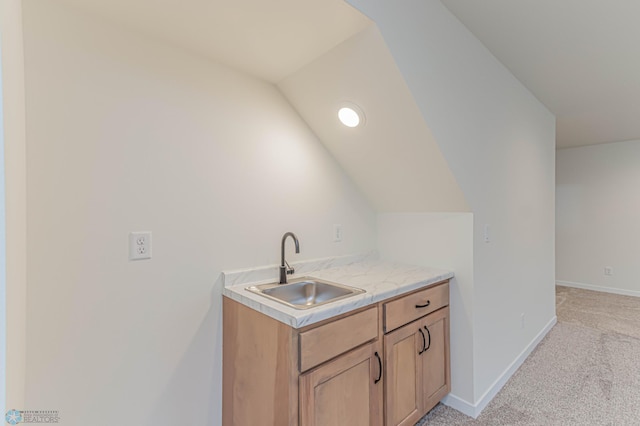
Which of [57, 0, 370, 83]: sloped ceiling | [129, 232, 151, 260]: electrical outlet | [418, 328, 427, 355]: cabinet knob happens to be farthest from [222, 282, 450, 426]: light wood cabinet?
[57, 0, 370, 83]: sloped ceiling

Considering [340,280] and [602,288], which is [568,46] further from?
[602,288]

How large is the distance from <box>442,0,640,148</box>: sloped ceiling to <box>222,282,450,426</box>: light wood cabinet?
5.47 feet

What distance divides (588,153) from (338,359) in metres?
5.73

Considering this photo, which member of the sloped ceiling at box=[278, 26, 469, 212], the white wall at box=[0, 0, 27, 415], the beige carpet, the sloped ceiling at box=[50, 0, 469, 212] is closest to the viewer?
the white wall at box=[0, 0, 27, 415]

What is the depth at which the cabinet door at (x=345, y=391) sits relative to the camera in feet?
3.93

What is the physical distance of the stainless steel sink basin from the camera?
163 centimetres

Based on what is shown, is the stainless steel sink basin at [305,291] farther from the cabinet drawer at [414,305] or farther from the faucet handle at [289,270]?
the cabinet drawer at [414,305]

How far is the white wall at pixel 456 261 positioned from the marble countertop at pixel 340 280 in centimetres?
8

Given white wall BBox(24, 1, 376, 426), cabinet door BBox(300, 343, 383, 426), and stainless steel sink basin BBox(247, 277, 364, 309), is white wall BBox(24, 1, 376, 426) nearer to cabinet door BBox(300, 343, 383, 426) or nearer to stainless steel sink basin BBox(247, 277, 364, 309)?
stainless steel sink basin BBox(247, 277, 364, 309)

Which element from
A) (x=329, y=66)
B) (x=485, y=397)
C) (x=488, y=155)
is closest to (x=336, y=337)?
(x=329, y=66)

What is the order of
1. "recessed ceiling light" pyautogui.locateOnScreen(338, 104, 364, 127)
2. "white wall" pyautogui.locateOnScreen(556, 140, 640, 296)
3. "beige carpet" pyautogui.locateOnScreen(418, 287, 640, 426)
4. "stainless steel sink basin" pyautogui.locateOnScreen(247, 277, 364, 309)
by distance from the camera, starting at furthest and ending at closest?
"white wall" pyautogui.locateOnScreen(556, 140, 640, 296) < "beige carpet" pyautogui.locateOnScreen(418, 287, 640, 426) < "recessed ceiling light" pyautogui.locateOnScreen(338, 104, 364, 127) < "stainless steel sink basin" pyautogui.locateOnScreen(247, 277, 364, 309)

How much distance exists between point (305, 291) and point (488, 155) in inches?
62.8

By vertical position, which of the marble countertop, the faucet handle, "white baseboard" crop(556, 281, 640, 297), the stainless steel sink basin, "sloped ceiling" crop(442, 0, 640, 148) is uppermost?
"sloped ceiling" crop(442, 0, 640, 148)

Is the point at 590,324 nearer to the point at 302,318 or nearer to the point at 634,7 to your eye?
the point at 634,7
